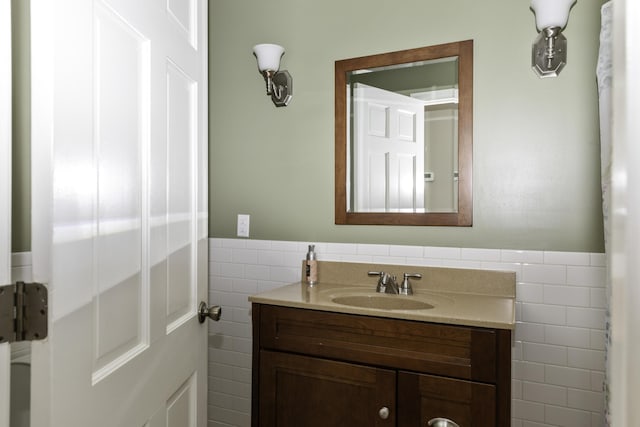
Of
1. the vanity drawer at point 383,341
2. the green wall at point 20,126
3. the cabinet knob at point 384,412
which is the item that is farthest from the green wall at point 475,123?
the green wall at point 20,126

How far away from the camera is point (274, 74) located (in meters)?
1.95

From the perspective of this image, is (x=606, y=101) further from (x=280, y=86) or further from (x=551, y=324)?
(x=280, y=86)

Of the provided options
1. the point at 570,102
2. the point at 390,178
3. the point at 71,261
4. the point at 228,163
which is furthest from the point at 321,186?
the point at 71,261

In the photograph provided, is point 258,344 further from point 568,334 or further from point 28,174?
point 568,334

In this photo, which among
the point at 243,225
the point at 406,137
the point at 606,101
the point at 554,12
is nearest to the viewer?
the point at 606,101

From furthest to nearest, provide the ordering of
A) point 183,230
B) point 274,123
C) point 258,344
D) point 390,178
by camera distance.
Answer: point 274,123
point 390,178
point 258,344
point 183,230

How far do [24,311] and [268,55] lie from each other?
4.97 ft

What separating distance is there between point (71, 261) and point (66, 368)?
0.18m

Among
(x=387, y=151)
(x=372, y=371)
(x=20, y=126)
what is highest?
(x=387, y=151)

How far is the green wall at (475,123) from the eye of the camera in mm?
1507

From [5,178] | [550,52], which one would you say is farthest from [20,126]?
[550,52]

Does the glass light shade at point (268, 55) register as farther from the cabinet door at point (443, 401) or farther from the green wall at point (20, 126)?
the cabinet door at point (443, 401)

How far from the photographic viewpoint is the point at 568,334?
151 centimetres

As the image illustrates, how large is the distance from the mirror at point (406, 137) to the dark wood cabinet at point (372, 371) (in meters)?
0.57
